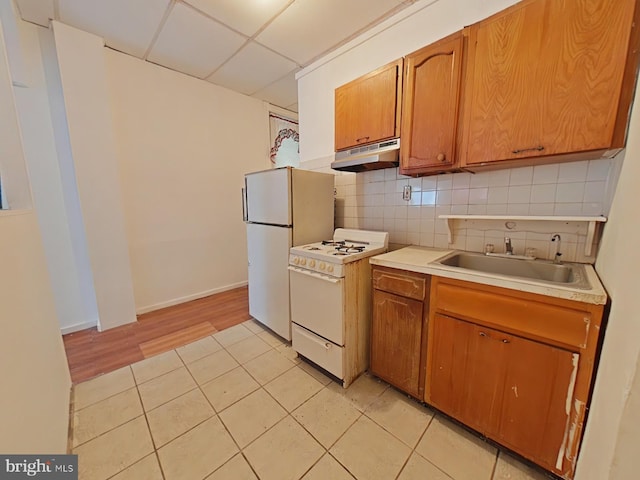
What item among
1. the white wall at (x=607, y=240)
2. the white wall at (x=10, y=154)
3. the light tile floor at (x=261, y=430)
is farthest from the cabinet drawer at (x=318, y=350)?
the white wall at (x=10, y=154)

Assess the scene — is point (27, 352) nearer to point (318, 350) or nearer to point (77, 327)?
point (318, 350)

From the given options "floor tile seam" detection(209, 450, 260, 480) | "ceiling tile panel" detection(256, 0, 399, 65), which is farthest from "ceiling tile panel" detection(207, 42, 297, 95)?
"floor tile seam" detection(209, 450, 260, 480)

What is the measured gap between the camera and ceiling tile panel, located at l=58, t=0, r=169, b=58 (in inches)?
73.6

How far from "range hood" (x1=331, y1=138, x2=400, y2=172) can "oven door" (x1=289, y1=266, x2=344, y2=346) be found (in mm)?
927

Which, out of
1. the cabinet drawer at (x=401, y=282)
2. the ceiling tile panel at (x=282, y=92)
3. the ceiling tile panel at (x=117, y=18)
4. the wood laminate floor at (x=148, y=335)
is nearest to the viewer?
the cabinet drawer at (x=401, y=282)

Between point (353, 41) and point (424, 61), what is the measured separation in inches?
39.7

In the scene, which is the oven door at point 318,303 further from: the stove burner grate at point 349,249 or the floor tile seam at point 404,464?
the floor tile seam at point 404,464

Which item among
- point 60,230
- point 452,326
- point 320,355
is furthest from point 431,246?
point 60,230

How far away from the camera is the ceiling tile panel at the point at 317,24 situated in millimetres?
1876

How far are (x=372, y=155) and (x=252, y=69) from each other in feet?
6.60

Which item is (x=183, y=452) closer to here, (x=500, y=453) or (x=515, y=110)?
(x=500, y=453)

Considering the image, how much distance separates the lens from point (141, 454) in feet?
4.18

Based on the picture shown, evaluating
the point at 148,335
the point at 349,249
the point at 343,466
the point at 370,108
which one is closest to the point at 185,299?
the point at 148,335

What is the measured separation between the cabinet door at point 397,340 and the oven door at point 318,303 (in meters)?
0.26
